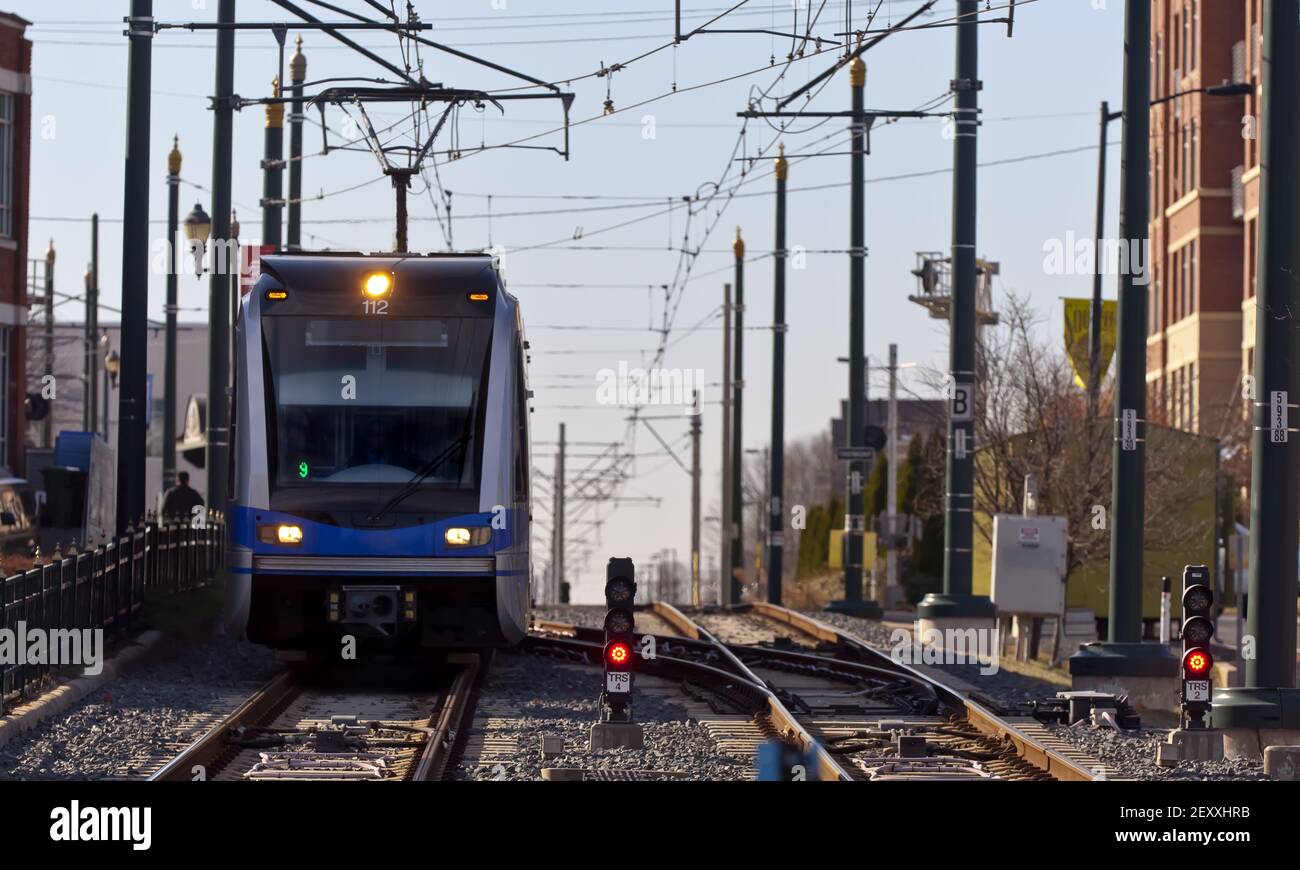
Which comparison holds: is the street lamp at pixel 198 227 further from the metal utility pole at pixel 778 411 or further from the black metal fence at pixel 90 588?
the metal utility pole at pixel 778 411

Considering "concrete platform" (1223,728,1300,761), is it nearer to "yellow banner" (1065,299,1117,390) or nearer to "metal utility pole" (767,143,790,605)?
"yellow banner" (1065,299,1117,390)

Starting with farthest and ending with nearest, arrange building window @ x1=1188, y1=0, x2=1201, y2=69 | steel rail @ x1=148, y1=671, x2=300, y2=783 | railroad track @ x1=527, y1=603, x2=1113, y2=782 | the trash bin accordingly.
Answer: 1. building window @ x1=1188, y1=0, x2=1201, y2=69
2. the trash bin
3. railroad track @ x1=527, y1=603, x2=1113, y2=782
4. steel rail @ x1=148, y1=671, x2=300, y2=783

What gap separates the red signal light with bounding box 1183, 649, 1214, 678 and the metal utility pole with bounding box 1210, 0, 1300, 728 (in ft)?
3.43

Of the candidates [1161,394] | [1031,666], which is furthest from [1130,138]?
[1161,394]

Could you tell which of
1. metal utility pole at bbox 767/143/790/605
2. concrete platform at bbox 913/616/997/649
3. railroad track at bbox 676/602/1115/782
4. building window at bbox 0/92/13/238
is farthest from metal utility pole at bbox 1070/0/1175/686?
metal utility pole at bbox 767/143/790/605

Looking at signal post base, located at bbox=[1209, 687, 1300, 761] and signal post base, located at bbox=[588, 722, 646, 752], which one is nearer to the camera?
signal post base, located at bbox=[588, 722, 646, 752]

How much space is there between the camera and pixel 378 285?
659 inches

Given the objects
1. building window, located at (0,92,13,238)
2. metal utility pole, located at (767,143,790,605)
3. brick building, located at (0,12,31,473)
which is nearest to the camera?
brick building, located at (0,12,31,473)

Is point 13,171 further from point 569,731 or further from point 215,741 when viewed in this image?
point 215,741

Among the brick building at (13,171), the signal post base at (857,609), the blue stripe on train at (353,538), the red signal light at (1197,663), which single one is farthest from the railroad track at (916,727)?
the brick building at (13,171)

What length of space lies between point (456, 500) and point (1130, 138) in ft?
21.4

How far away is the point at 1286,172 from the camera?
1441 cm

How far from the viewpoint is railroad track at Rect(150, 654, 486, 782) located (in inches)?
470
